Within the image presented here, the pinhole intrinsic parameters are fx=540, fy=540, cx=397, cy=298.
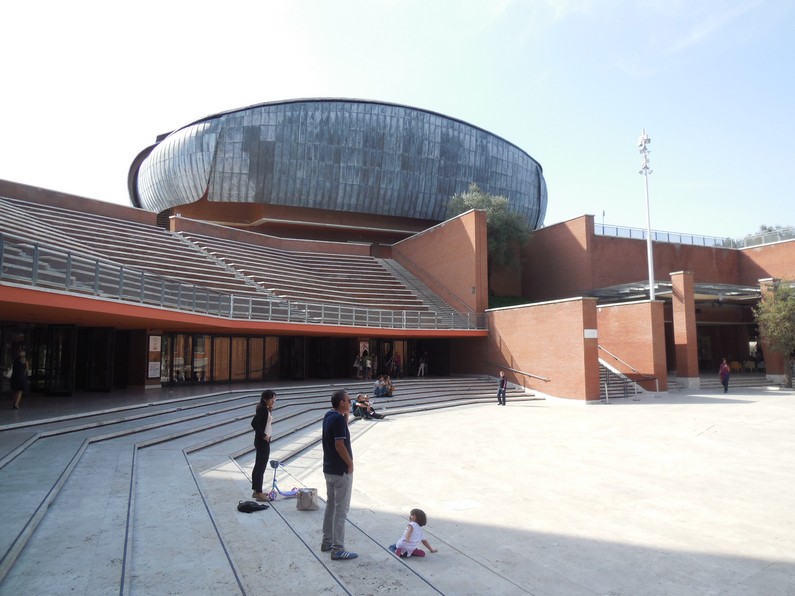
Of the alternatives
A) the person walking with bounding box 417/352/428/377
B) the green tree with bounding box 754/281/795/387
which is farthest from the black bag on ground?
the green tree with bounding box 754/281/795/387

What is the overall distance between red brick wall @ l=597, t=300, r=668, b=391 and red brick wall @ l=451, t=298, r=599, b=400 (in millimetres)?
4271

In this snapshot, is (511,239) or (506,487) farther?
(511,239)

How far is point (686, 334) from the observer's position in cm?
2719

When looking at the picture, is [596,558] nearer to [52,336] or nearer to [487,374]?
[52,336]

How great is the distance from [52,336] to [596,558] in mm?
Answer: 16564

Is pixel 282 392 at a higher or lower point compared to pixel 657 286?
lower

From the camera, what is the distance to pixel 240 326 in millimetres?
19234

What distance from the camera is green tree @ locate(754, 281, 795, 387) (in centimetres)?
2659

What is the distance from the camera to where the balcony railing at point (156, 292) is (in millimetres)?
10086

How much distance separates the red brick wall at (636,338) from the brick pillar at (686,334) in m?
3.02

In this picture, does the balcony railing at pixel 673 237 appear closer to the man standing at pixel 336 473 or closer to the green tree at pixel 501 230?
the green tree at pixel 501 230

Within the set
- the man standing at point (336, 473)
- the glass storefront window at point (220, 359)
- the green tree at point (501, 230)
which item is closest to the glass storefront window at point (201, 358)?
the glass storefront window at point (220, 359)

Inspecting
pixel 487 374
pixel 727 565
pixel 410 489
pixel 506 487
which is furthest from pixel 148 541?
pixel 487 374

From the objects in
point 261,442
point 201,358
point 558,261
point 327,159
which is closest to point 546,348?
point 558,261
